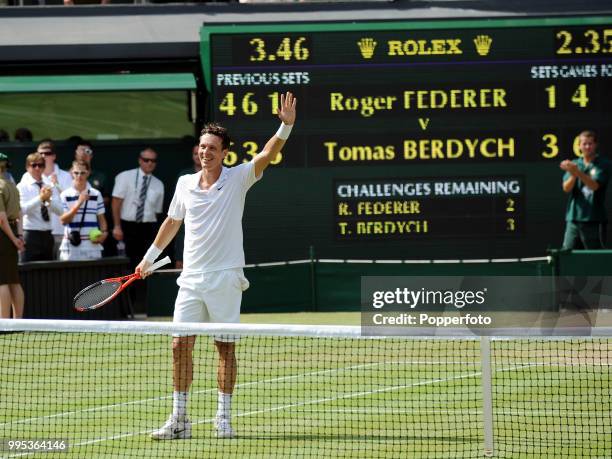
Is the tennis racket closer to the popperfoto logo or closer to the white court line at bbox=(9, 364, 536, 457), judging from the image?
the white court line at bbox=(9, 364, 536, 457)

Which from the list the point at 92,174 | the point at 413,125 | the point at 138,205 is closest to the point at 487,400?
the point at 413,125

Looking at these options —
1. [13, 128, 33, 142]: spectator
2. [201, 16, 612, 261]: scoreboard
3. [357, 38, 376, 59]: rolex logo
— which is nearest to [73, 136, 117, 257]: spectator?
[13, 128, 33, 142]: spectator

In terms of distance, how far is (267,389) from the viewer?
10297mm

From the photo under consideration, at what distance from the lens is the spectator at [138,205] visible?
53.9 feet

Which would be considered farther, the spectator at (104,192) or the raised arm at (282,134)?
the spectator at (104,192)

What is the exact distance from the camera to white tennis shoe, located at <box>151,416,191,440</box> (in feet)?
26.8

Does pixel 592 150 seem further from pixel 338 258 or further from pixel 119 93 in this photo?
pixel 119 93

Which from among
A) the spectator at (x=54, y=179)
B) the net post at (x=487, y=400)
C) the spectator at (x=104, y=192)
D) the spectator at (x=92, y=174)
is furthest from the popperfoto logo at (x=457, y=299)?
the net post at (x=487, y=400)

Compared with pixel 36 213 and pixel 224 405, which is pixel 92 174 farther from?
pixel 224 405

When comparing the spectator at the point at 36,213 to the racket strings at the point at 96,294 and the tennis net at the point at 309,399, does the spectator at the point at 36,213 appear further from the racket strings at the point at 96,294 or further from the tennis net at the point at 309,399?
the racket strings at the point at 96,294

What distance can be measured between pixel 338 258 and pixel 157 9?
206 inches

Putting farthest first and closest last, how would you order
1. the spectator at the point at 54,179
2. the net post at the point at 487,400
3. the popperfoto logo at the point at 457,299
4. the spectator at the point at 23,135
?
the spectator at the point at 23,135, the spectator at the point at 54,179, the popperfoto logo at the point at 457,299, the net post at the point at 487,400

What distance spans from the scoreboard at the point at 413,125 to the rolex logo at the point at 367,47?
12mm

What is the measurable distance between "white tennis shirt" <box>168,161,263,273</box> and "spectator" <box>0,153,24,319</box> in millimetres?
5378
